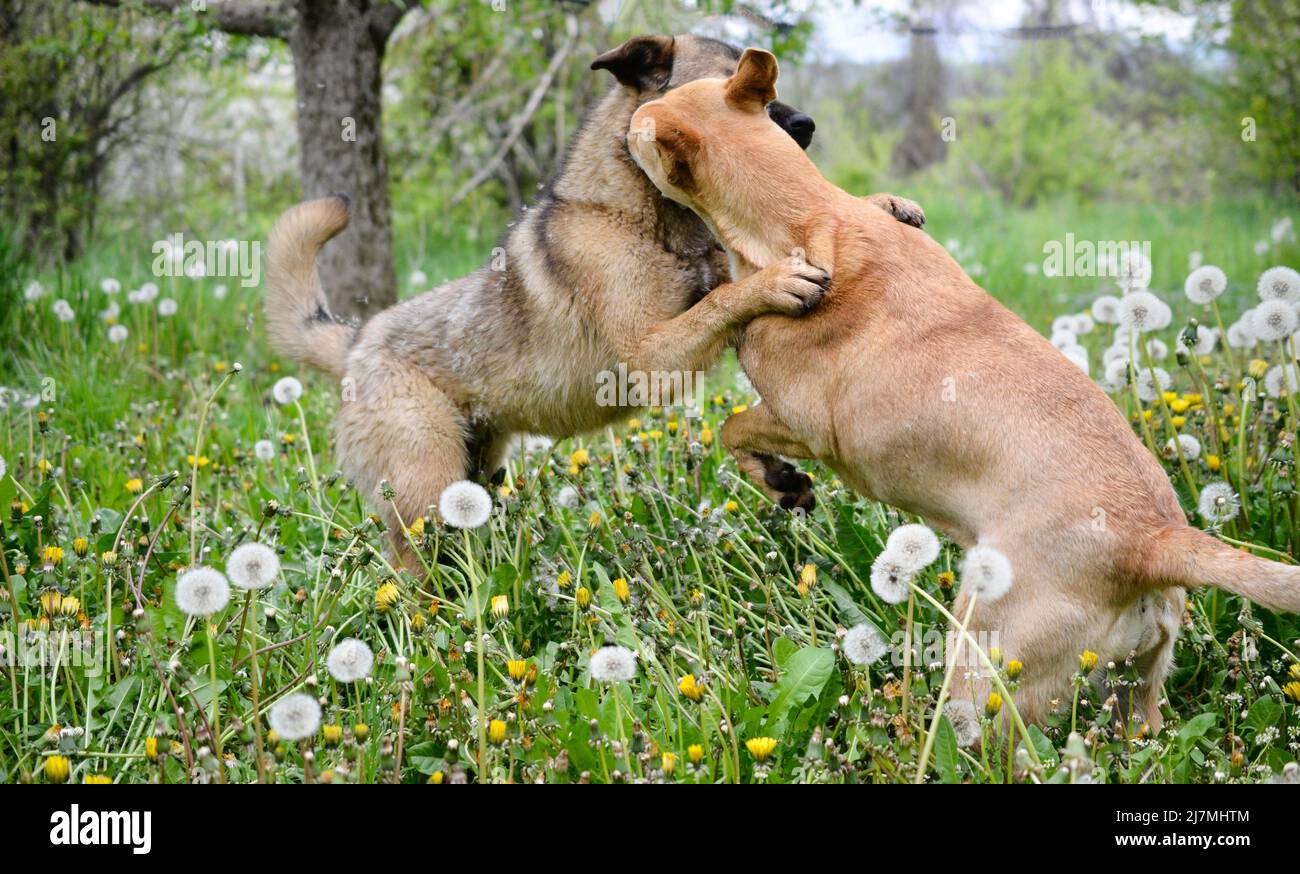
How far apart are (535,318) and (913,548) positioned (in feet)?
7.07

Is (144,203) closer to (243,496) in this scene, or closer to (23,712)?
(243,496)

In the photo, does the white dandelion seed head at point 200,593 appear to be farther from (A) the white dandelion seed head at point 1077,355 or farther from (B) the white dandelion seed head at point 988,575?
(A) the white dandelion seed head at point 1077,355

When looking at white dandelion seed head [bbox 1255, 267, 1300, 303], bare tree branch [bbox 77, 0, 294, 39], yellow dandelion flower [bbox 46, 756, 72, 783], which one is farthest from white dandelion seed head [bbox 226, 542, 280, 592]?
bare tree branch [bbox 77, 0, 294, 39]

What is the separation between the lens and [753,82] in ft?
12.1

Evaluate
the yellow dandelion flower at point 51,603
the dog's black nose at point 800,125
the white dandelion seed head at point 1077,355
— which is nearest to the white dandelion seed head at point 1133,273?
the white dandelion seed head at point 1077,355

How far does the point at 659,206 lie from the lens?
13.6ft

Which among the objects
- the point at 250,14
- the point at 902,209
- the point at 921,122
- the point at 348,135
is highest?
the point at 921,122

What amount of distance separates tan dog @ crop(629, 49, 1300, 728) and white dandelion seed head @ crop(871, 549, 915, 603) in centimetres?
19

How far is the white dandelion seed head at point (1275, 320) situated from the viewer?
3873 millimetres

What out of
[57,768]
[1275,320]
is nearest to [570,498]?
[57,768]

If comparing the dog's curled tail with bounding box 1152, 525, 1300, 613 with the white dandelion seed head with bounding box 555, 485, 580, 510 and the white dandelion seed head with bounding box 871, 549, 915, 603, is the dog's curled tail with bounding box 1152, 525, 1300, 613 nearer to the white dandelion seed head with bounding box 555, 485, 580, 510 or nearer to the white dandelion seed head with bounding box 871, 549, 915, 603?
the white dandelion seed head with bounding box 871, 549, 915, 603

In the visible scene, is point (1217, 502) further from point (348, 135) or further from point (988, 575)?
point (348, 135)
